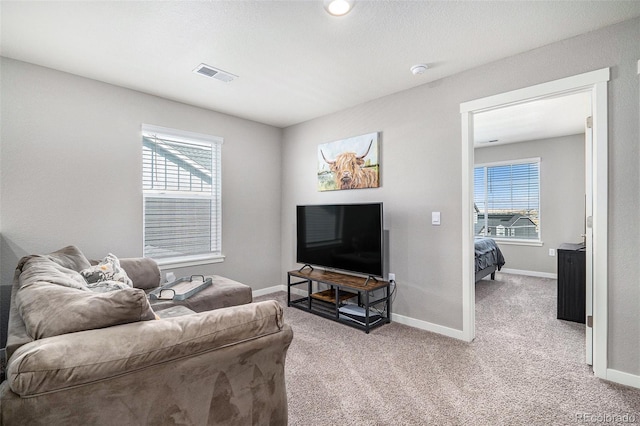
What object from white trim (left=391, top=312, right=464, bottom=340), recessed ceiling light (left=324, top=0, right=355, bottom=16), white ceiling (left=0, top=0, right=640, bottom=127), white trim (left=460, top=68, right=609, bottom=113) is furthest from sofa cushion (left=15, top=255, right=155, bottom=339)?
white trim (left=460, top=68, right=609, bottom=113)

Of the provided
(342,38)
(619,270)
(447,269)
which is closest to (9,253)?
(342,38)

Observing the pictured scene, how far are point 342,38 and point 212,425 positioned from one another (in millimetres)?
2509

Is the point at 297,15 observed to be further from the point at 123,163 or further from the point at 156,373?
the point at 123,163

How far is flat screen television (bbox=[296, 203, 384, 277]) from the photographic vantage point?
3326 millimetres

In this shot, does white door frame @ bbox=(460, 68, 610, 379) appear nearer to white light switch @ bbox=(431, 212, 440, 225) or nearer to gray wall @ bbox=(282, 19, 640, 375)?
gray wall @ bbox=(282, 19, 640, 375)

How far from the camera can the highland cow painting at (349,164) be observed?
12.0 feet

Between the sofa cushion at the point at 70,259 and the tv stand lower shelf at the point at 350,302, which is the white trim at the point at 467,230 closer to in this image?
the tv stand lower shelf at the point at 350,302

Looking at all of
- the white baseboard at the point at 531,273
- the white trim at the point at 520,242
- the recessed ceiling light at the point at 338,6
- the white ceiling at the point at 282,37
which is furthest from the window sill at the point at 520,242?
the recessed ceiling light at the point at 338,6

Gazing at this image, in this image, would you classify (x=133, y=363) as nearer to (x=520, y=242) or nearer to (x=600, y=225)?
(x=600, y=225)

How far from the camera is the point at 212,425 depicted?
1271 millimetres

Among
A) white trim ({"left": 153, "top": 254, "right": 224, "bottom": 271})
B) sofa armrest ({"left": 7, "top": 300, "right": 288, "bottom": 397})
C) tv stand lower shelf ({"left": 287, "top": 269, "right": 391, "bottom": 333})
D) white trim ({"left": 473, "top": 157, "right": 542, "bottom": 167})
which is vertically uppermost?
white trim ({"left": 473, "top": 157, "right": 542, "bottom": 167})

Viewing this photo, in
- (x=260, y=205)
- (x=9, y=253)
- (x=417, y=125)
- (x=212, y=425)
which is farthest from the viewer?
(x=260, y=205)

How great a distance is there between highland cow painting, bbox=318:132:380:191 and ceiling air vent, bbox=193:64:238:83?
1.53 m

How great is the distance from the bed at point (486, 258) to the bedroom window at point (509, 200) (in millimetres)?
1091
